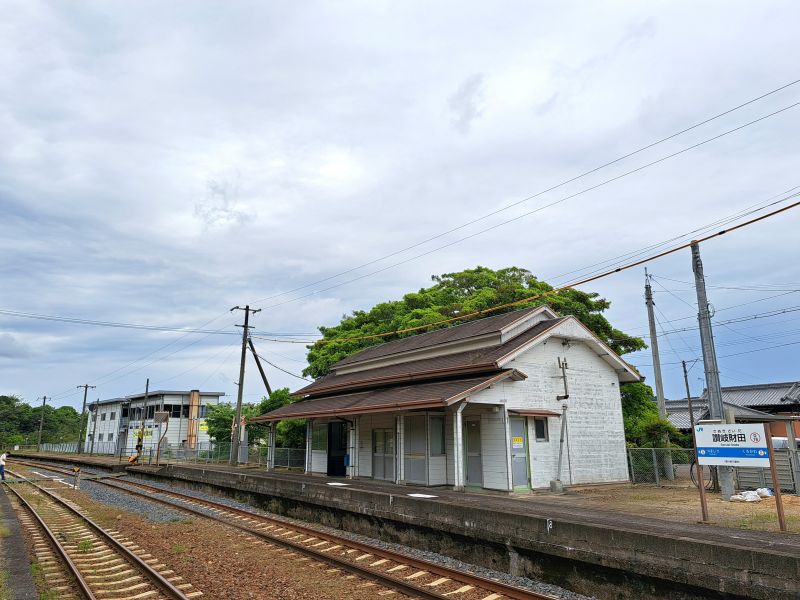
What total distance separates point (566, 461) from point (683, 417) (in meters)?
29.7

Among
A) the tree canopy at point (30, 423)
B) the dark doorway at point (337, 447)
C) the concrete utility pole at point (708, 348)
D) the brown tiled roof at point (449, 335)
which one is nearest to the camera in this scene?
the concrete utility pole at point (708, 348)

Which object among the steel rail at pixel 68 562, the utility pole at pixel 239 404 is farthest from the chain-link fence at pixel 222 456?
the steel rail at pixel 68 562

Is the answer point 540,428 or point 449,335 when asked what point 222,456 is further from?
point 540,428

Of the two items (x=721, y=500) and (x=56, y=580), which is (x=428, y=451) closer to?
(x=721, y=500)

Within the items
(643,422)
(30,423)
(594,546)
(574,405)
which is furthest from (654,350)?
(30,423)

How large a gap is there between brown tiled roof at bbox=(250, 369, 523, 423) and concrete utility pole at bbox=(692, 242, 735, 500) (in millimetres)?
5307

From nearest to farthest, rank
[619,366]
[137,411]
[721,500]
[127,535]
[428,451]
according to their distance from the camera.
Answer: [127,535] < [721,500] < [428,451] < [619,366] < [137,411]

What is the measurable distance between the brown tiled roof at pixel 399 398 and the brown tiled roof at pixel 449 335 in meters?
2.52

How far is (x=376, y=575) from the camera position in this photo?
26.4 ft

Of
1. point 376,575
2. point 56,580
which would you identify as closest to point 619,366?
point 376,575

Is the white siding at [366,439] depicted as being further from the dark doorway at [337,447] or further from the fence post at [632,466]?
the fence post at [632,466]

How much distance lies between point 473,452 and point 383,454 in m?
4.20

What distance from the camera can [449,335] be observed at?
75.6ft

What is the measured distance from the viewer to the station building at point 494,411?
16672mm
